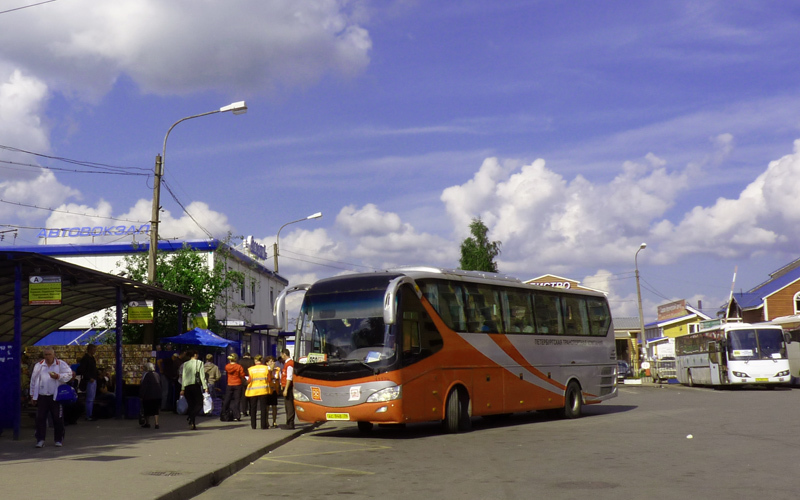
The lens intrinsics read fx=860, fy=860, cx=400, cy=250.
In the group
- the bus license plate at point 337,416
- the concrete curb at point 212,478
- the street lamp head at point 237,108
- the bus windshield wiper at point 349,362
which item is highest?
the street lamp head at point 237,108

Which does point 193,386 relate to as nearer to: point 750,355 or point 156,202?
point 156,202

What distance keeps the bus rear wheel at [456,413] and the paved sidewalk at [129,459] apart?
3.27m

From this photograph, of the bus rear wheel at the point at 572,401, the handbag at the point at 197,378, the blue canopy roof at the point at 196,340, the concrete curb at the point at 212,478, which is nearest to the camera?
the concrete curb at the point at 212,478

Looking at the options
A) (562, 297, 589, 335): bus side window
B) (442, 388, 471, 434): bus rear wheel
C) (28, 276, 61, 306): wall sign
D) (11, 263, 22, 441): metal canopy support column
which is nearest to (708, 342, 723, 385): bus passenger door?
(562, 297, 589, 335): bus side window

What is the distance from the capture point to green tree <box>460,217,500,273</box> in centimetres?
7994

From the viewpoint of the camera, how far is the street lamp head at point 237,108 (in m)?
25.9

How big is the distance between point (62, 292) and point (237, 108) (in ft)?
24.4

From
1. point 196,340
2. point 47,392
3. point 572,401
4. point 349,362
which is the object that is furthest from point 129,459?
point 196,340

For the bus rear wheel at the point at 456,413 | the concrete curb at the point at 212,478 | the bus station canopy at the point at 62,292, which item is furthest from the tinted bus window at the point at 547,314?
the bus station canopy at the point at 62,292

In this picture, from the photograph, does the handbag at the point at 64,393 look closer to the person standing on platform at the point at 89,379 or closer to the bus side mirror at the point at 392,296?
the person standing on platform at the point at 89,379

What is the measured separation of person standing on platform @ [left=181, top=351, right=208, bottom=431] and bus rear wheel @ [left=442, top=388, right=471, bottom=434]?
5501 mm

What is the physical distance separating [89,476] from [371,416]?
6930 millimetres

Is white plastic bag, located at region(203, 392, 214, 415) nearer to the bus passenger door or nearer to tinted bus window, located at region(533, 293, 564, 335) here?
tinted bus window, located at region(533, 293, 564, 335)

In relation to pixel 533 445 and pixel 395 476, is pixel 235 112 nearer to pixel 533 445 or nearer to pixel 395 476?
pixel 533 445
